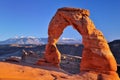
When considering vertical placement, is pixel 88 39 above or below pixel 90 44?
above

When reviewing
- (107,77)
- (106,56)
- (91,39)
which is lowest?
(107,77)

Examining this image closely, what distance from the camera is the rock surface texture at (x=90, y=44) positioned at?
21.3m

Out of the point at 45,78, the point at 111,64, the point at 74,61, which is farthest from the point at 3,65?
the point at 74,61

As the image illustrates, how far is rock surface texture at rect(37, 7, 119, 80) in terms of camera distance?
21281mm

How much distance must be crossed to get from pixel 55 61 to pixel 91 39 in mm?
4880

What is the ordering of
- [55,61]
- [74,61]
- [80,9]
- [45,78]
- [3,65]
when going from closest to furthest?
[45,78] < [3,65] < [80,9] < [55,61] < [74,61]

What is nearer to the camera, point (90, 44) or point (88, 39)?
point (90, 44)

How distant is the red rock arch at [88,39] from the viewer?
21.4m

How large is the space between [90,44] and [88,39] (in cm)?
43

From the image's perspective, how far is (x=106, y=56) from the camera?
70.0ft

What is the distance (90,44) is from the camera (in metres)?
21.8

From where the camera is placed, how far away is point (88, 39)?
72.1 feet

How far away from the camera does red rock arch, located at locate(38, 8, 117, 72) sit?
2136 centimetres

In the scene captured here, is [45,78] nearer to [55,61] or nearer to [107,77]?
[107,77]
